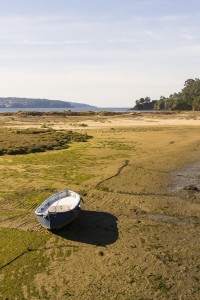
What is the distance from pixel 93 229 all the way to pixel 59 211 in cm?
231

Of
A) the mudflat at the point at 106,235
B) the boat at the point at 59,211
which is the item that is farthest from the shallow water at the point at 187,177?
the boat at the point at 59,211

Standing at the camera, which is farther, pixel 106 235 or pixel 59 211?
pixel 59 211

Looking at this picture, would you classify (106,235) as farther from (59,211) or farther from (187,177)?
(187,177)

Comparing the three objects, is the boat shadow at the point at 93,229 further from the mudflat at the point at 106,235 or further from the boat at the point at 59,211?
the boat at the point at 59,211

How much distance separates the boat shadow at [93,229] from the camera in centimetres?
1689

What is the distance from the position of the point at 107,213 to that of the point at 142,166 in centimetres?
1300


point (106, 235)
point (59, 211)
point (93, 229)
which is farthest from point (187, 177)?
point (59, 211)

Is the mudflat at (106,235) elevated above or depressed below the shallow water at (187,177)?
below

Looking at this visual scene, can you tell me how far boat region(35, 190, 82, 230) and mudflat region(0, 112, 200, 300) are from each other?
1.94ft

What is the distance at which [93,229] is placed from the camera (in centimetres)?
1816

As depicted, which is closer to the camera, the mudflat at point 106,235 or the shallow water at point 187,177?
the mudflat at point 106,235

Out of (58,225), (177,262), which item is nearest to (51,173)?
(58,225)

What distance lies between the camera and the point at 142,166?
32500 millimetres

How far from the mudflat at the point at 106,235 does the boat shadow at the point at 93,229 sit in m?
0.05
